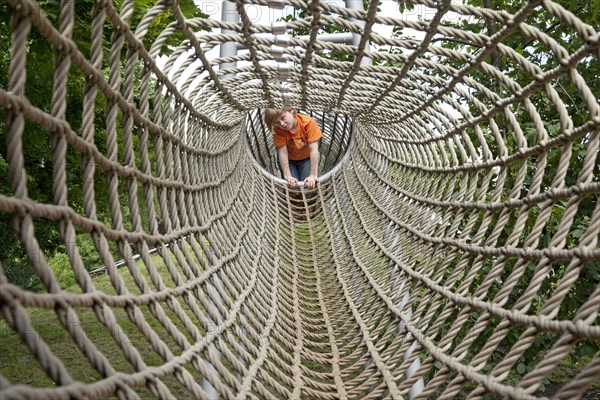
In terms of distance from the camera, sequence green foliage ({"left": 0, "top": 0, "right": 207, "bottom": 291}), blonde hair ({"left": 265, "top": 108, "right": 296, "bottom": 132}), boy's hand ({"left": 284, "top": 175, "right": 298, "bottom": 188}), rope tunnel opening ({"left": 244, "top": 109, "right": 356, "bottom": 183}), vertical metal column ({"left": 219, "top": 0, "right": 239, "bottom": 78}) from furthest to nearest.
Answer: rope tunnel opening ({"left": 244, "top": 109, "right": 356, "bottom": 183}), boy's hand ({"left": 284, "top": 175, "right": 298, "bottom": 188}), blonde hair ({"left": 265, "top": 108, "right": 296, "bottom": 132}), vertical metal column ({"left": 219, "top": 0, "right": 239, "bottom": 78}), green foliage ({"left": 0, "top": 0, "right": 207, "bottom": 291})

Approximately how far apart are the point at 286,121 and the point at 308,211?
17.3 inches

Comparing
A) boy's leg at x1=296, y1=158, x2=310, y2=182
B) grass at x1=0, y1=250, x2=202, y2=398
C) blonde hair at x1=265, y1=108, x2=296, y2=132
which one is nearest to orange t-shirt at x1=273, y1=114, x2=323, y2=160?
boy's leg at x1=296, y1=158, x2=310, y2=182

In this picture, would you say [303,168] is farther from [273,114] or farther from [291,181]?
[273,114]

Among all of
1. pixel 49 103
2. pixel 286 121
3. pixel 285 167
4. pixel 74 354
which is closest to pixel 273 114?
pixel 286 121

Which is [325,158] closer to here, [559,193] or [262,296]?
[262,296]

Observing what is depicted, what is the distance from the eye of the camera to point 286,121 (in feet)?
8.75

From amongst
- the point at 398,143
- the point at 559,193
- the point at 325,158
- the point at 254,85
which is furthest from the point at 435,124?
the point at 325,158

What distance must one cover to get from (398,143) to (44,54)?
1244 millimetres

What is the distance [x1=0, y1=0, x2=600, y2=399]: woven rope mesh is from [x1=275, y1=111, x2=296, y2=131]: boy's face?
9.2 inches

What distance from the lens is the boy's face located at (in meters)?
2.60

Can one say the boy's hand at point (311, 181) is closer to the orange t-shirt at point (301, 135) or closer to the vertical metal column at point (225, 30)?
the orange t-shirt at point (301, 135)

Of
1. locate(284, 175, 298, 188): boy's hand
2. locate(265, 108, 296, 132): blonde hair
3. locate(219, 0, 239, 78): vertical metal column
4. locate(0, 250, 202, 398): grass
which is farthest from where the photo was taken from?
locate(284, 175, 298, 188): boy's hand

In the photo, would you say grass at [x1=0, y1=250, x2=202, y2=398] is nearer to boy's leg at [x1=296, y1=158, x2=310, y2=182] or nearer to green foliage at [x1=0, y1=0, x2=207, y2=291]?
green foliage at [x1=0, y1=0, x2=207, y2=291]

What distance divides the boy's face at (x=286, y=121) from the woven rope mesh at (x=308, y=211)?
23 centimetres
